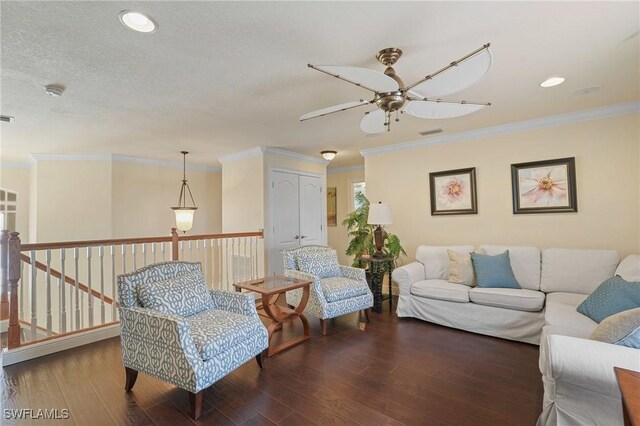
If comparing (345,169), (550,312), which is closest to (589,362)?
(550,312)

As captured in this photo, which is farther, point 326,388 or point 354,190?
point 354,190

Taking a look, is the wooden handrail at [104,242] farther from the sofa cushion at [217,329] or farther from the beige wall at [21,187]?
the beige wall at [21,187]

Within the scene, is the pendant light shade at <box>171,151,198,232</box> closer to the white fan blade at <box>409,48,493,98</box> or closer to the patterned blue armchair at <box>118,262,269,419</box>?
the patterned blue armchair at <box>118,262,269,419</box>

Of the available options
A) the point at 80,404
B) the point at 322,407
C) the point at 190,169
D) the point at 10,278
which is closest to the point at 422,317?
the point at 322,407

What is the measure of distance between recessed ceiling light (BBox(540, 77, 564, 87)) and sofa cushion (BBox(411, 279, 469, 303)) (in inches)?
84.5

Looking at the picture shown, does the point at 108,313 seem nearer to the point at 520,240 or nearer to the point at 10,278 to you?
the point at 10,278

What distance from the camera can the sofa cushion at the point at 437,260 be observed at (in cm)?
380

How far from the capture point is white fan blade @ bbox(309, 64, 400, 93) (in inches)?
60.8

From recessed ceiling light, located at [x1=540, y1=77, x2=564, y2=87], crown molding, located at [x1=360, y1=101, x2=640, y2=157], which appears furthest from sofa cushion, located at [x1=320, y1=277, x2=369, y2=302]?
recessed ceiling light, located at [x1=540, y1=77, x2=564, y2=87]

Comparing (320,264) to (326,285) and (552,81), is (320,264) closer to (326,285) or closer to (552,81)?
(326,285)

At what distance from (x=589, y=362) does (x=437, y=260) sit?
96.1 inches

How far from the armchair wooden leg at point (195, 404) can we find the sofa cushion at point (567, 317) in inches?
95.7

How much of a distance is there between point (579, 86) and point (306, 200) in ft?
12.8

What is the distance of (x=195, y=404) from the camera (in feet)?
6.15
